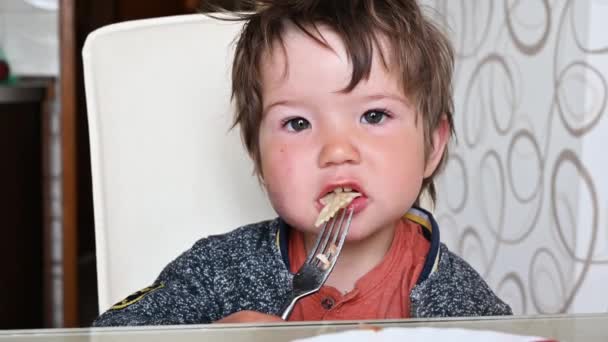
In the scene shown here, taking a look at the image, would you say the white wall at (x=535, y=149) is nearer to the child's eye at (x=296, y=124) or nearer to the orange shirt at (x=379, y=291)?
the orange shirt at (x=379, y=291)

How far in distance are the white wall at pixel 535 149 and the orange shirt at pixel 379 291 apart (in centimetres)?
40

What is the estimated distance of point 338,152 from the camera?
2.85 feet

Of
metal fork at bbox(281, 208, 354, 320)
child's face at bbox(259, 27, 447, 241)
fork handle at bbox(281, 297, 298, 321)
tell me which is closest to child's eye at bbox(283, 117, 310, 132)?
child's face at bbox(259, 27, 447, 241)

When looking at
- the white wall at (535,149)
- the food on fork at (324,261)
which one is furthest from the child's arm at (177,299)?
the white wall at (535,149)

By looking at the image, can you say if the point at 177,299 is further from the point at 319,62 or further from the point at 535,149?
the point at 535,149

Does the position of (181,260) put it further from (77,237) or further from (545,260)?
(77,237)

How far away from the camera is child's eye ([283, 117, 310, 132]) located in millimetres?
920

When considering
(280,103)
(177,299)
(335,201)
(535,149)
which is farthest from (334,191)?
(535,149)

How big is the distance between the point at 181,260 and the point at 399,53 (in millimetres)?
355

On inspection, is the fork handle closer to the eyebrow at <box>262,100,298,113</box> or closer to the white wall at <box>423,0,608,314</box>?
the eyebrow at <box>262,100,298,113</box>

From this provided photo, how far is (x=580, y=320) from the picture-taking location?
0.58 m

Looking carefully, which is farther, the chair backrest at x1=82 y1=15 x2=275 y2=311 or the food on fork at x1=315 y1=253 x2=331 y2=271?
the chair backrest at x1=82 y1=15 x2=275 y2=311

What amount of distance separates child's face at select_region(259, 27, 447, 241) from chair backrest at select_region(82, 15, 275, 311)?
0.56 ft

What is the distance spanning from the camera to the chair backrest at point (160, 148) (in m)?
1.08
